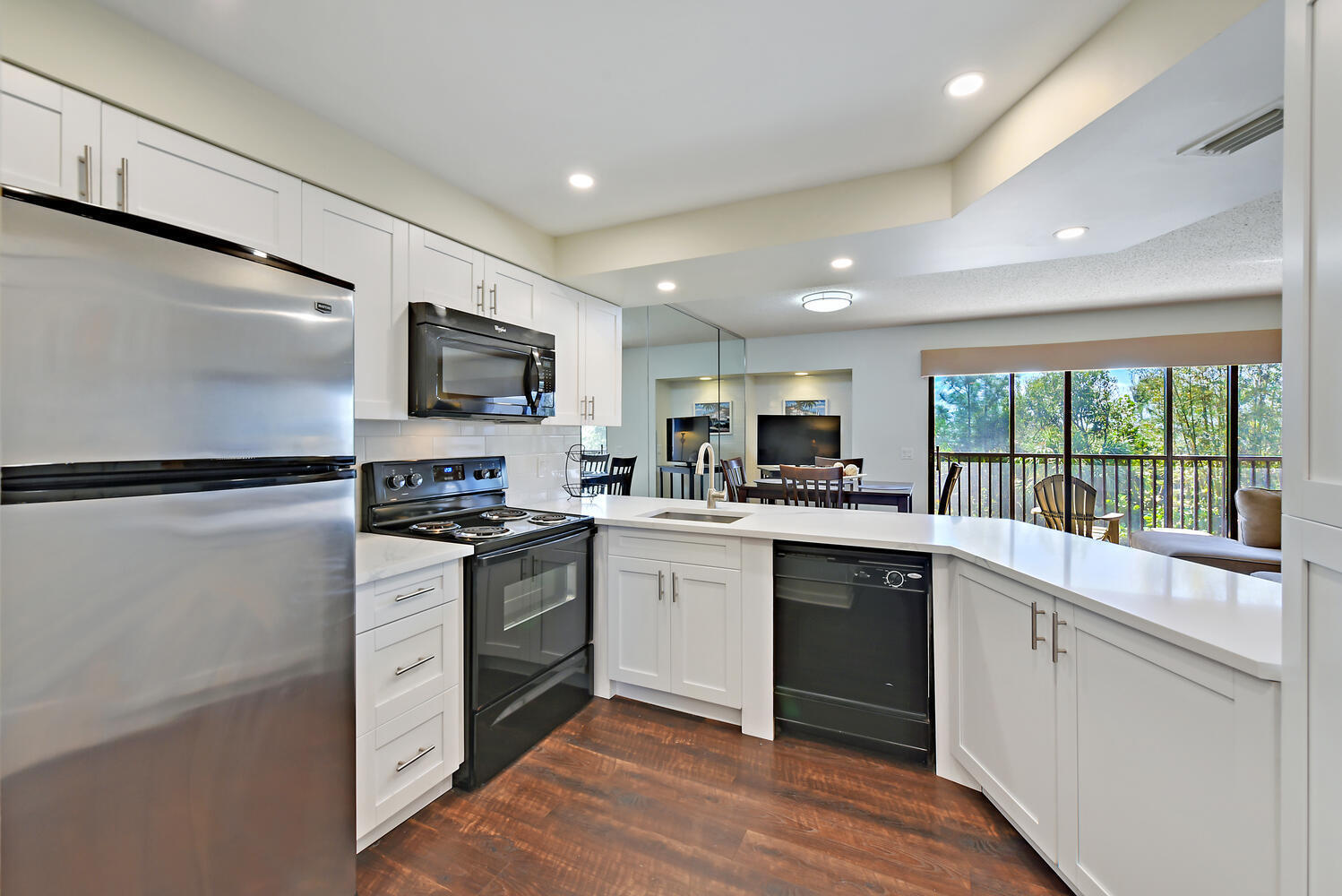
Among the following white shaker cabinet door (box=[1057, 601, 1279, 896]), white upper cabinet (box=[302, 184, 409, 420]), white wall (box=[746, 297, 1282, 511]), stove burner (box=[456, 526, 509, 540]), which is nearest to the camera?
white shaker cabinet door (box=[1057, 601, 1279, 896])

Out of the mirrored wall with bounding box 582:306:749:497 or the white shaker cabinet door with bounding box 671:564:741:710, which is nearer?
the white shaker cabinet door with bounding box 671:564:741:710

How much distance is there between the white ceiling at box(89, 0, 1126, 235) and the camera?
4.86 feet

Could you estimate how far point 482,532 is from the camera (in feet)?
7.22

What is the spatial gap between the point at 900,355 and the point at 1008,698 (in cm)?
513

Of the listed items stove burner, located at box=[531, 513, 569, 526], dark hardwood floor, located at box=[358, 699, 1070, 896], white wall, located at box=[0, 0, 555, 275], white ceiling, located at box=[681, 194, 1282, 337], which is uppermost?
white ceiling, located at box=[681, 194, 1282, 337]

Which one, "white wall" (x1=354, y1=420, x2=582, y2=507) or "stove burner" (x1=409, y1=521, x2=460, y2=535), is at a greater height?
"white wall" (x1=354, y1=420, x2=582, y2=507)

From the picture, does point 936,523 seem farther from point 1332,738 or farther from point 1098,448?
point 1098,448

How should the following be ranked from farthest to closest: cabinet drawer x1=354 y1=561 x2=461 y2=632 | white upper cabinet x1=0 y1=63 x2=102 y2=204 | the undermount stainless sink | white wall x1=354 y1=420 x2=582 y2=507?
1. the undermount stainless sink
2. white wall x1=354 y1=420 x2=582 y2=507
3. cabinet drawer x1=354 y1=561 x2=461 y2=632
4. white upper cabinet x1=0 y1=63 x2=102 y2=204

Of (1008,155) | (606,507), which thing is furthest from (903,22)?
(606,507)

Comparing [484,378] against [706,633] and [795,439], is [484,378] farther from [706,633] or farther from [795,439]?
[795,439]

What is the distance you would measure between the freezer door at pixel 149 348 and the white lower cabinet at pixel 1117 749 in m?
1.97

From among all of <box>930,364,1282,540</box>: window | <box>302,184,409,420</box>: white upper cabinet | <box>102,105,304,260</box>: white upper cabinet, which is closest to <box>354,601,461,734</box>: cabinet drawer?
<box>302,184,409,420</box>: white upper cabinet

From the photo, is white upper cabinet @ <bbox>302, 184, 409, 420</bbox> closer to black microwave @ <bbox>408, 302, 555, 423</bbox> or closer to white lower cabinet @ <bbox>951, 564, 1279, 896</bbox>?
black microwave @ <bbox>408, 302, 555, 423</bbox>

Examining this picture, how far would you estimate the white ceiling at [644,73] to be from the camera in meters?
1.48
